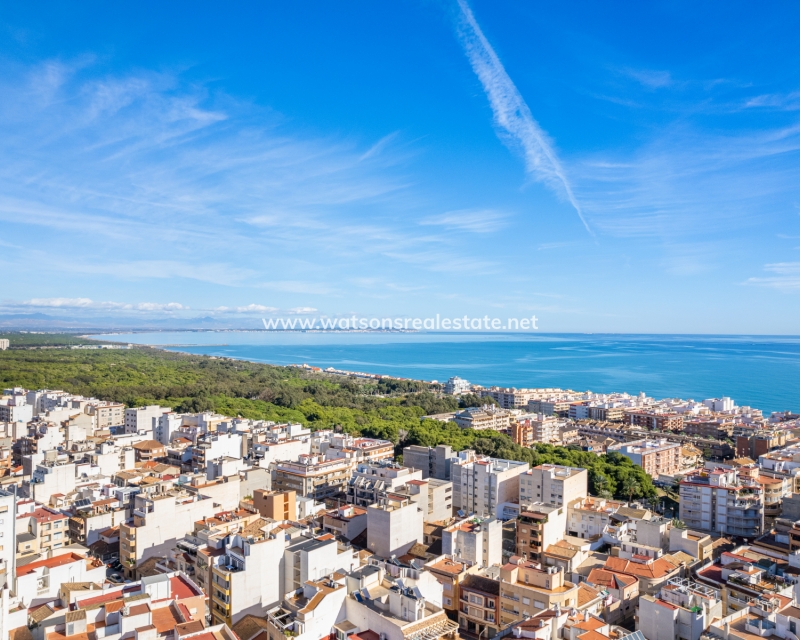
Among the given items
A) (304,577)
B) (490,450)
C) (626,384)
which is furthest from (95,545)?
(626,384)

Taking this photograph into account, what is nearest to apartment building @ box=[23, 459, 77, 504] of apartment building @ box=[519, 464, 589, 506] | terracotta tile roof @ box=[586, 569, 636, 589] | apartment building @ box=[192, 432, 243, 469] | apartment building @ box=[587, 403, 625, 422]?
apartment building @ box=[192, 432, 243, 469]

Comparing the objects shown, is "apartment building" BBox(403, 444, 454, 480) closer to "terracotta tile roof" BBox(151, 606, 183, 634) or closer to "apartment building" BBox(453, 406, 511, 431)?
"apartment building" BBox(453, 406, 511, 431)

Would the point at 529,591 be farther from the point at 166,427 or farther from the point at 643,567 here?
the point at 166,427

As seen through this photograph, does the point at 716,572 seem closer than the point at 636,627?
No

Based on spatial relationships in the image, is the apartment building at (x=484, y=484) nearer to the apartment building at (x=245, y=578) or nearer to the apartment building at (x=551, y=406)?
the apartment building at (x=245, y=578)

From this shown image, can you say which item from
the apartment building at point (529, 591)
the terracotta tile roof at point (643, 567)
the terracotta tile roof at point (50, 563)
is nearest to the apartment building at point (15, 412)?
the terracotta tile roof at point (50, 563)

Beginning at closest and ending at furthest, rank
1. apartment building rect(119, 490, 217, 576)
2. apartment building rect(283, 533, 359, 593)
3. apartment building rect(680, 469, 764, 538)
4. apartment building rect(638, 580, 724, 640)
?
apartment building rect(638, 580, 724, 640)
apartment building rect(283, 533, 359, 593)
apartment building rect(119, 490, 217, 576)
apartment building rect(680, 469, 764, 538)

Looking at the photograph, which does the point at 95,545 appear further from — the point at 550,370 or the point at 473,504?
the point at 550,370

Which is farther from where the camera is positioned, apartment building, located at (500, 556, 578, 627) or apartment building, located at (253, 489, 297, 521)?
apartment building, located at (253, 489, 297, 521)
